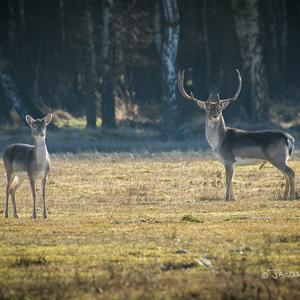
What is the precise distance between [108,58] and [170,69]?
7.97 feet

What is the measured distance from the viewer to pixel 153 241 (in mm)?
15805

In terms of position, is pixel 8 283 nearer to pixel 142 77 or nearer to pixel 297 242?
pixel 297 242

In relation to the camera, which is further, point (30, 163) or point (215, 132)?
point (215, 132)

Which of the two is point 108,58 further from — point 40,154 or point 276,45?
point 40,154

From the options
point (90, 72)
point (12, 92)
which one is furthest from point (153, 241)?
point (90, 72)

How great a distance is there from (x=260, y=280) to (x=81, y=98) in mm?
37019

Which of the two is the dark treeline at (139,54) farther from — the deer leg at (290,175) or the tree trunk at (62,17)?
the deer leg at (290,175)

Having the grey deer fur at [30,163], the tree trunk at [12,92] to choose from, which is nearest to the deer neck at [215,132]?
the grey deer fur at [30,163]

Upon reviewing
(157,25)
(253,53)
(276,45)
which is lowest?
(276,45)

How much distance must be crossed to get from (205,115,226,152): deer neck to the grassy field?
1.03 meters

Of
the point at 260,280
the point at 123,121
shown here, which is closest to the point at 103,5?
the point at 123,121

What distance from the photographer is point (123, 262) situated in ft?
46.0

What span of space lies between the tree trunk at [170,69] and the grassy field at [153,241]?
51.7 ft

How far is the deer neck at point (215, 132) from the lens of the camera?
23.8m
